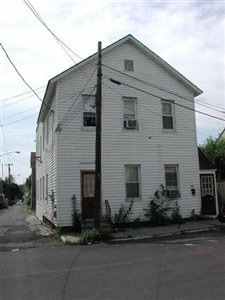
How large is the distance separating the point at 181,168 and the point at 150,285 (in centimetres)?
1330

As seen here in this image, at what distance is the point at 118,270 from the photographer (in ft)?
32.4

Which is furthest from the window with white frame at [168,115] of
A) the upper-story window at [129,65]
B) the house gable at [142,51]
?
the upper-story window at [129,65]

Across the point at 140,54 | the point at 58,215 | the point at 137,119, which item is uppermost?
the point at 140,54

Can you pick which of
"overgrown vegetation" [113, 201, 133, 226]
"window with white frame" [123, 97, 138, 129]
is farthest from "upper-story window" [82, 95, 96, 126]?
"overgrown vegetation" [113, 201, 133, 226]

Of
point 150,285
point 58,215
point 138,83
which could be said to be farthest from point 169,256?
point 138,83

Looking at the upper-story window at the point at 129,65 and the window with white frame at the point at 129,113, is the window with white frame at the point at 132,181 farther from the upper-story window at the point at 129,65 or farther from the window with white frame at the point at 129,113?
the upper-story window at the point at 129,65

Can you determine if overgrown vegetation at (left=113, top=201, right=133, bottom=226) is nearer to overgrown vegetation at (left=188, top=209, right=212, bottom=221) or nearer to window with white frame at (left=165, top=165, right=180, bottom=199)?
window with white frame at (left=165, top=165, right=180, bottom=199)

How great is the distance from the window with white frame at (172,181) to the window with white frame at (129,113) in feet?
→ 8.52

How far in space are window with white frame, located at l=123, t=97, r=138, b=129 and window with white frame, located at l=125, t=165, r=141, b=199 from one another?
192 centimetres

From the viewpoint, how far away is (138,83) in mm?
21094

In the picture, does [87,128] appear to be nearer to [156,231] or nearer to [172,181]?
[172,181]

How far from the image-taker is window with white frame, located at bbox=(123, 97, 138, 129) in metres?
20.6

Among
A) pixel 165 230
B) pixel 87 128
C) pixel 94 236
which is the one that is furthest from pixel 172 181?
pixel 94 236

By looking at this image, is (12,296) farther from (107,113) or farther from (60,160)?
(107,113)
